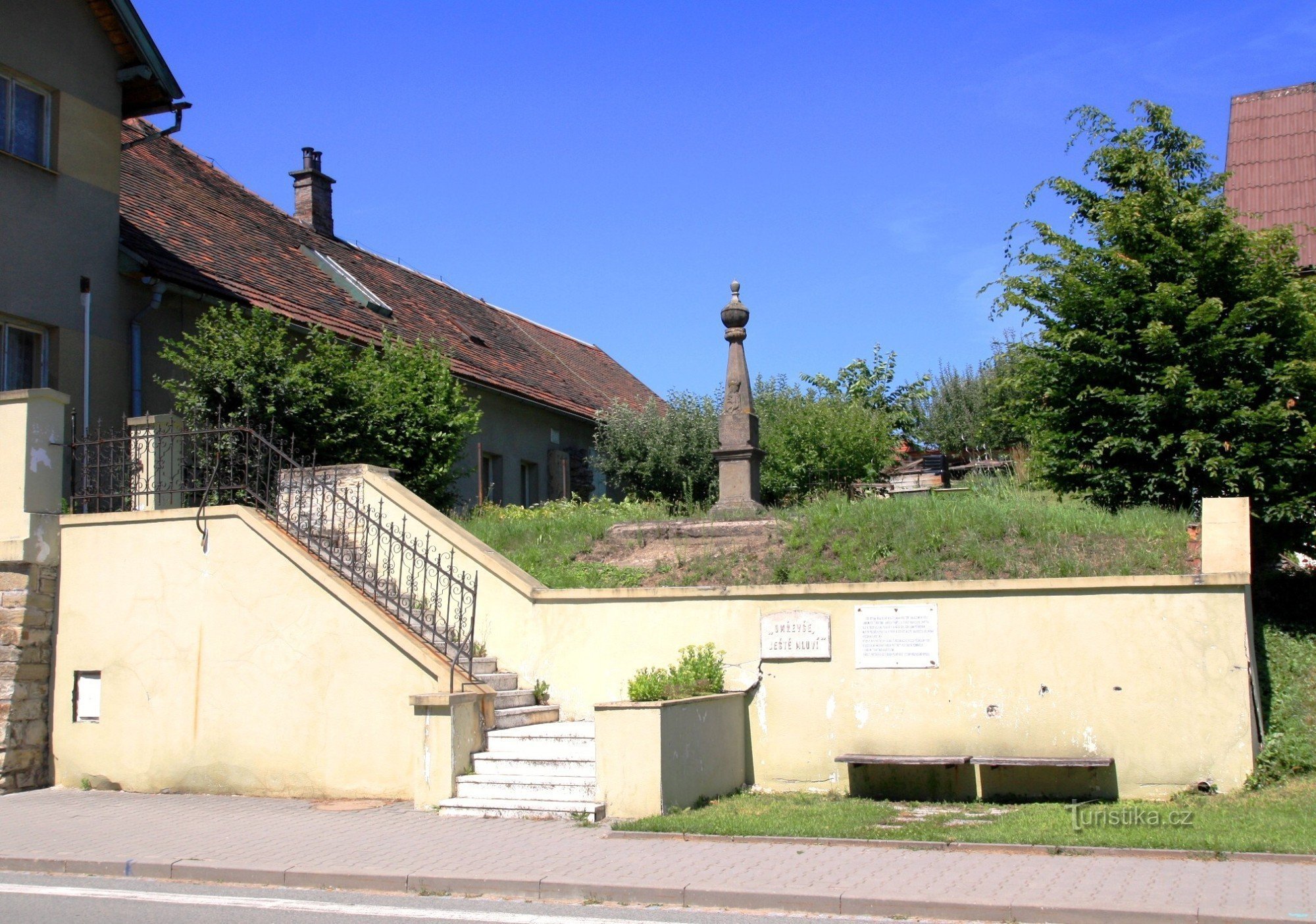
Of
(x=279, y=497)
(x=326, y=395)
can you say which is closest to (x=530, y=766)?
(x=279, y=497)

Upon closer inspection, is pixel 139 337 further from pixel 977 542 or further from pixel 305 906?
pixel 977 542

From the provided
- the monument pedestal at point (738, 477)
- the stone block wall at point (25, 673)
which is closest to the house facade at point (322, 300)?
the stone block wall at point (25, 673)

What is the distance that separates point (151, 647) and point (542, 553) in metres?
4.26

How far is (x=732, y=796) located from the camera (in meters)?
10.2

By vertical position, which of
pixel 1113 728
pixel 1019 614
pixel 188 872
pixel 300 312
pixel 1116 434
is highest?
pixel 300 312

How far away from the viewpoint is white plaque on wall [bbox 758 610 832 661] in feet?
34.8

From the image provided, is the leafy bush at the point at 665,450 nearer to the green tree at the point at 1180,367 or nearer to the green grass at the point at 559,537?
the green grass at the point at 559,537

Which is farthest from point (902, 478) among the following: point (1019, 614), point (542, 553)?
point (1019, 614)

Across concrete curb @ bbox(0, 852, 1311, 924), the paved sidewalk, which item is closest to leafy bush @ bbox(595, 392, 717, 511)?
the paved sidewalk

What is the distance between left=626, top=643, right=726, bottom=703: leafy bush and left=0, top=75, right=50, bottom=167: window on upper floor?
1013cm

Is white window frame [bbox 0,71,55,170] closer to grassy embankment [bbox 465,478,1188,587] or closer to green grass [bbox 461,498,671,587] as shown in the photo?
green grass [bbox 461,498,671,587]

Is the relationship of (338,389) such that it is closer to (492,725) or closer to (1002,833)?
(492,725)

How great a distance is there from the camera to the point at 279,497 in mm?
12898

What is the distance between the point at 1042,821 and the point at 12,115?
550 inches
